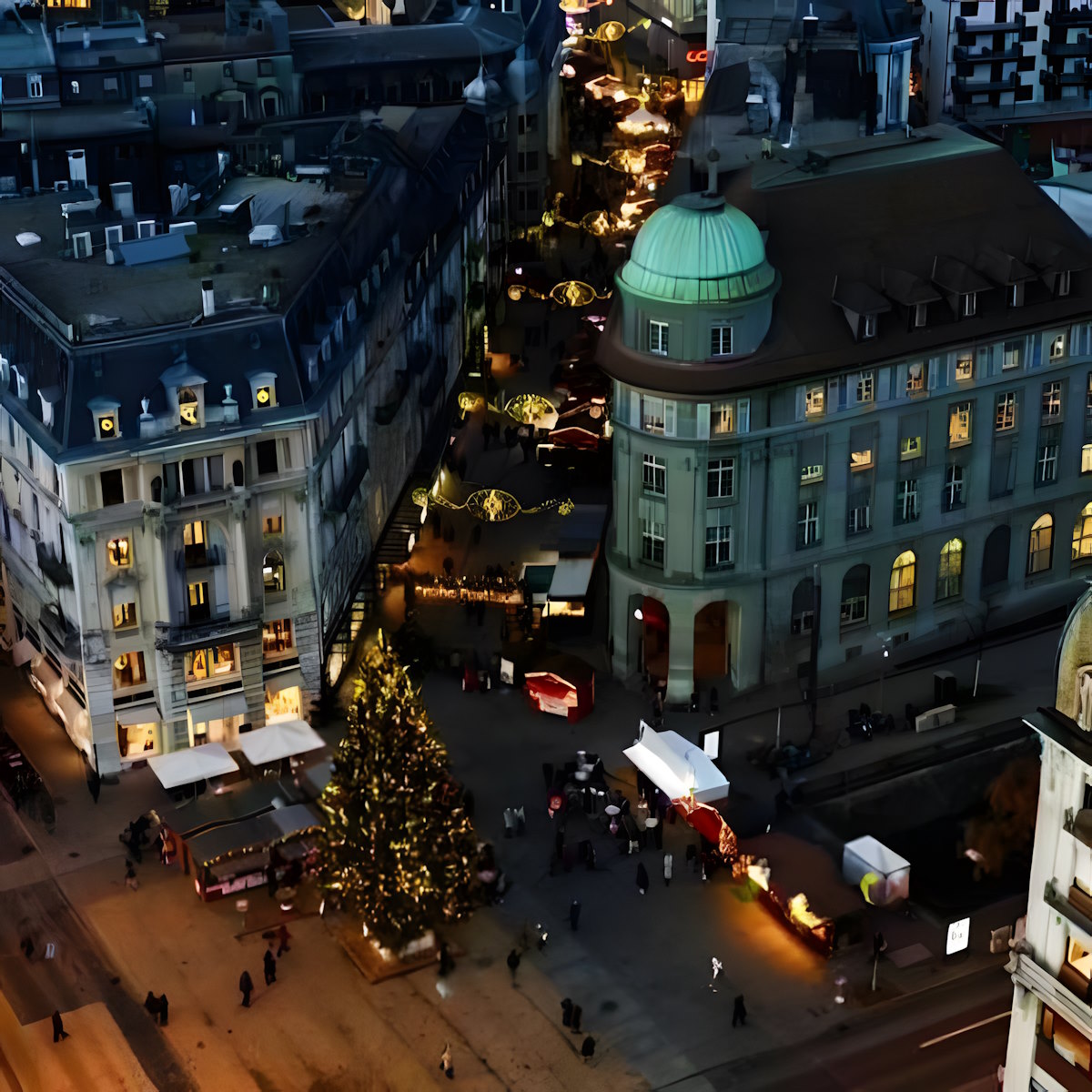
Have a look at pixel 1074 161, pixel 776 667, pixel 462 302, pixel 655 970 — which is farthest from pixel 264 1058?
pixel 1074 161

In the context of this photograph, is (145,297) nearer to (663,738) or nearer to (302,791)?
(302,791)

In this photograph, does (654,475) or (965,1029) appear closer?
(965,1029)

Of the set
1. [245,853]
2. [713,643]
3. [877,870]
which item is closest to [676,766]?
[877,870]

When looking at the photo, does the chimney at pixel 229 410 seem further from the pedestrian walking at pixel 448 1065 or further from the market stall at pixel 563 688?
the pedestrian walking at pixel 448 1065

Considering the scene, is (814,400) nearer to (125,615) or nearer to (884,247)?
(884,247)

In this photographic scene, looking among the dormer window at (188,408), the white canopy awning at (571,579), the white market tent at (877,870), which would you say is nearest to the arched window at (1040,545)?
the white canopy awning at (571,579)

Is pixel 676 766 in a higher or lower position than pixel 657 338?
lower
